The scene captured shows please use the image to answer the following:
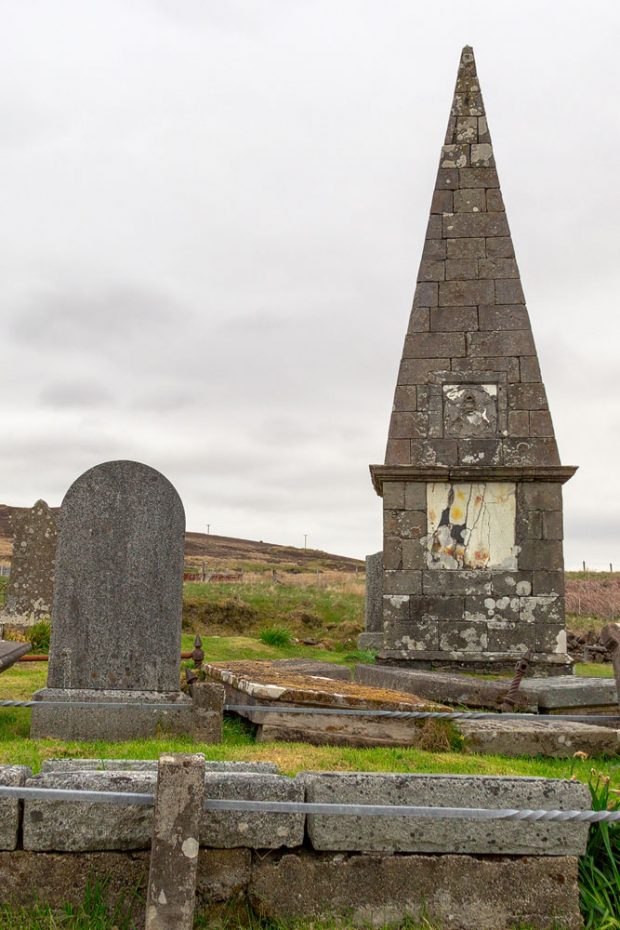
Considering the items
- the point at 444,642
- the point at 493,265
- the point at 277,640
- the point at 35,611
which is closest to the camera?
the point at 444,642

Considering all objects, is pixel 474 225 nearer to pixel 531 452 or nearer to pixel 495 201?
pixel 495 201

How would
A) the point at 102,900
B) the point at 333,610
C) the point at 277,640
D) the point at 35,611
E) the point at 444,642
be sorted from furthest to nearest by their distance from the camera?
the point at 333,610 < the point at 35,611 < the point at 277,640 < the point at 444,642 < the point at 102,900

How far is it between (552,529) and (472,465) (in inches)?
47.3

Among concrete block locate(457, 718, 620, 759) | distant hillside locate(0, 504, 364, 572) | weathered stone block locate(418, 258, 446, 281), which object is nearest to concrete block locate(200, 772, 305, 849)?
concrete block locate(457, 718, 620, 759)

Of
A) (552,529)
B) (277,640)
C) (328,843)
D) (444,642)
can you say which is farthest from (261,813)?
(277,640)

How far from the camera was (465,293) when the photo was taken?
10242 mm

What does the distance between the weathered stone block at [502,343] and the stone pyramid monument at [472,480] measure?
0.04 feet

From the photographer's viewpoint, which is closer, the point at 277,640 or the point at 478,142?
the point at 478,142

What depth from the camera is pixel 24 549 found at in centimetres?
1573

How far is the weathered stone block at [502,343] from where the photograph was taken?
999cm

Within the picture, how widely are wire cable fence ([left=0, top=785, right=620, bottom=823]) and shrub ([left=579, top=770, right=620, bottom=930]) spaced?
330mm

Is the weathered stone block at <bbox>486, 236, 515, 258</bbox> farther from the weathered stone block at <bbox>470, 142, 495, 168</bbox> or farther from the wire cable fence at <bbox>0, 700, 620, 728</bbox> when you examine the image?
the wire cable fence at <bbox>0, 700, 620, 728</bbox>

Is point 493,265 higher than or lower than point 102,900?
higher

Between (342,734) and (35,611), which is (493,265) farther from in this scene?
(35,611)
